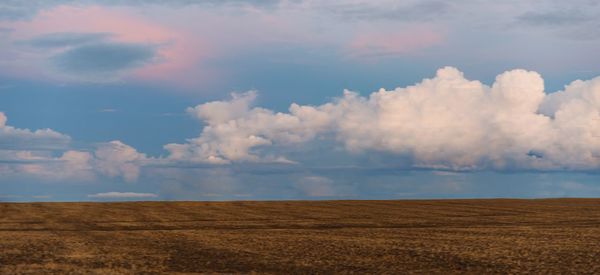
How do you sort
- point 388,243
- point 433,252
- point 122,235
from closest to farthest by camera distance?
point 433,252
point 388,243
point 122,235

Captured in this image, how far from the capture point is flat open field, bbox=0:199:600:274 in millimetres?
27547

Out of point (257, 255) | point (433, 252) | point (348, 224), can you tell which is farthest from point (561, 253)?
point (348, 224)

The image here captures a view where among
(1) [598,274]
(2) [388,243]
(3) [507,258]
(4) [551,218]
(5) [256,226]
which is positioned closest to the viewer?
(1) [598,274]

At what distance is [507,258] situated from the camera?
1172 inches

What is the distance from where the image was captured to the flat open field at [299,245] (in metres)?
27.5

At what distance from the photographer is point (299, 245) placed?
114 ft

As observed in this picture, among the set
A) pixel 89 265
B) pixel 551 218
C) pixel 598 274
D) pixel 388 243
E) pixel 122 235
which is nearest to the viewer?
pixel 598 274

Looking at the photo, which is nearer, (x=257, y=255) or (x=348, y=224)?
(x=257, y=255)

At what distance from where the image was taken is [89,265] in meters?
27.7

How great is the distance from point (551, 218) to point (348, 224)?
57.5ft

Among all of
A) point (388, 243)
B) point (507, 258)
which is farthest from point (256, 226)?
point (507, 258)

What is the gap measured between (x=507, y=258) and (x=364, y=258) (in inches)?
238

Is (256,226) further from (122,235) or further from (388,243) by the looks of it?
(388,243)

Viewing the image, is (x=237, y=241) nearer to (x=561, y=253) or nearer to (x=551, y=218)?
(x=561, y=253)
